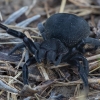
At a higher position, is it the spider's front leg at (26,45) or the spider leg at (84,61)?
the spider's front leg at (26,45)

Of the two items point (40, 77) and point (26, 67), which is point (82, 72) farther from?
point (26, 67)

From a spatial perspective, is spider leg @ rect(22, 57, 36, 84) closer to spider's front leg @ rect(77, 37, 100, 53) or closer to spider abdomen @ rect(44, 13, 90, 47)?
spider abdomen @ rect(44, 13, 90, 47)

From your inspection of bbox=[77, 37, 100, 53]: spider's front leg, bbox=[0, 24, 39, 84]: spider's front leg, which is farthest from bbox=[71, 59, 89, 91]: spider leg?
bbox=[0, 24, 39, 84]: spider's front leg

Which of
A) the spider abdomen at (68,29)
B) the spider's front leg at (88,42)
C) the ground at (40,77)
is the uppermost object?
the spider abdomen at (68,29)

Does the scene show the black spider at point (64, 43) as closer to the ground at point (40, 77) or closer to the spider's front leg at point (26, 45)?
the spider's front leg at point (26, 45)

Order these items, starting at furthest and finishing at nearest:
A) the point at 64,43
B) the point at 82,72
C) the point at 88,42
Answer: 1. the point at 64,43
2. the point at 88,42
3. the point at 82,72

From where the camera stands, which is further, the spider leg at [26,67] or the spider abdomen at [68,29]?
the spider abdomen at [68,29]

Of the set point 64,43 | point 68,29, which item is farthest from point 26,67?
point 68,29

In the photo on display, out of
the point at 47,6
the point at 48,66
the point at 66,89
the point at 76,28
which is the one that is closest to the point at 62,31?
the point at 76,28

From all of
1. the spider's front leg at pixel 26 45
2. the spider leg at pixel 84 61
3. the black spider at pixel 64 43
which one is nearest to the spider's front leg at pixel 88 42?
the black spider at pixel 64 43
